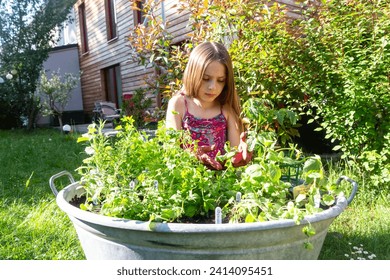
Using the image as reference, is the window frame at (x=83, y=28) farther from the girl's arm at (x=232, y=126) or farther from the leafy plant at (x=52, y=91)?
the girl's arm at (x=232, y=126)

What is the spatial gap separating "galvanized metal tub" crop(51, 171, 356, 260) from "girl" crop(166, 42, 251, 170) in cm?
75

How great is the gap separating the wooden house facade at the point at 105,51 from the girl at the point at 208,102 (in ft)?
23.2

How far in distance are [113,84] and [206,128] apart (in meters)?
10.9

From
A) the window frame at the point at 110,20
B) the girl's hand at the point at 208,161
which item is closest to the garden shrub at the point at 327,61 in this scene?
the girl's hand at the point at 208,161

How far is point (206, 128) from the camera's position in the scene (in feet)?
6.77

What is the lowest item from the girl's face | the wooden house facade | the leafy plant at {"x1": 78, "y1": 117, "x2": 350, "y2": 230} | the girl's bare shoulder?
the leafy plant at {"x1": 78, "y1": 117, "x2": 350, "y2": 230}

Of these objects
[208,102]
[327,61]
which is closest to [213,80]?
[208,102]

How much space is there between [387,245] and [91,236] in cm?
189

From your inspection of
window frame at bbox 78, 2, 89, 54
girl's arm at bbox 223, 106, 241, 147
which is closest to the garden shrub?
girl's arm at bbox 223, 106, 241, 147

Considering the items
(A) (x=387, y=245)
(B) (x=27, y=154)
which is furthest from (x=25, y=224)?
(B) (x=27, y=154)

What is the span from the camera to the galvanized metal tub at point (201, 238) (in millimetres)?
994

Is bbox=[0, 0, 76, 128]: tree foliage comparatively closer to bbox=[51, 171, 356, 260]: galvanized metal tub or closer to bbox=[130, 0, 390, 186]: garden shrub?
bbox=[130, 0, 390, 186]: garden shrub

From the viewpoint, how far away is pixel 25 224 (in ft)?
7.91

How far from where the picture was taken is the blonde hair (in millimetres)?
1797
